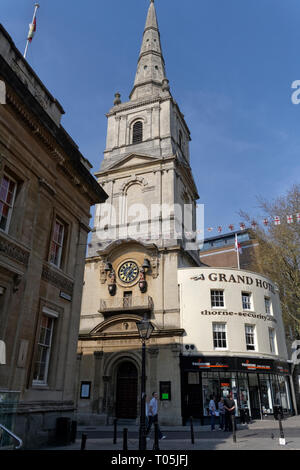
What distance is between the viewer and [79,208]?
15352 mm

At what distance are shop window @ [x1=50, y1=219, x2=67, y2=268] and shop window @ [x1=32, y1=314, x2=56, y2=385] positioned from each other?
2.25 metres

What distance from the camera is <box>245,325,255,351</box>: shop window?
2575 cm

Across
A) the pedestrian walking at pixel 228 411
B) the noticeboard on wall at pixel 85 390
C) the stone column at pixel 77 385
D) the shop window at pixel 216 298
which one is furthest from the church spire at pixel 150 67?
the pedestrian walking at pixel 228 411

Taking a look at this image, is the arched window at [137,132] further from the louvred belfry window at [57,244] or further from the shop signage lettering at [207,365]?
the louvred belfry window at [57,244]

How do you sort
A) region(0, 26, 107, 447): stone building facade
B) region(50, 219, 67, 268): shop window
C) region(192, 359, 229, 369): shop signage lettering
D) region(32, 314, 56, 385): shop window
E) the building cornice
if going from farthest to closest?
1. region(192, 359, 229, 369): shop signage lettering
2. region(50, 219, 67, 268): shop window
3. region(32, 314, 56, 385): shop window
4. the building cornice
5. region(0, 26, 107, 447): stone building facade

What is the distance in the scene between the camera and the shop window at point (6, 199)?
11.1 meters

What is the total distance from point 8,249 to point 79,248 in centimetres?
456

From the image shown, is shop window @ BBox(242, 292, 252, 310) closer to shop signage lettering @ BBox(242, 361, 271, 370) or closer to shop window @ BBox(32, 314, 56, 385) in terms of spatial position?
shop signage lettering @ BBox(242, 361, 271, 370)

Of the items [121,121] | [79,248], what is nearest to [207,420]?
[79,248]

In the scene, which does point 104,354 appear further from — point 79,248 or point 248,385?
point 79,248

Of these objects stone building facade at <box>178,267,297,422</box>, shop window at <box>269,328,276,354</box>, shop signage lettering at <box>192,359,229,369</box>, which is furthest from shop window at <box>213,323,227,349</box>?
shop window at <box>269,328,276,354</box>

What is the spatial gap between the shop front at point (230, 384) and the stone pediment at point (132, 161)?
18.3 metres

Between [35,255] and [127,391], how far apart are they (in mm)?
17564

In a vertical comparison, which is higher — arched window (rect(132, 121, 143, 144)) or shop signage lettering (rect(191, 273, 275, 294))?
arched window (rect(132, 121, 143, 144))
